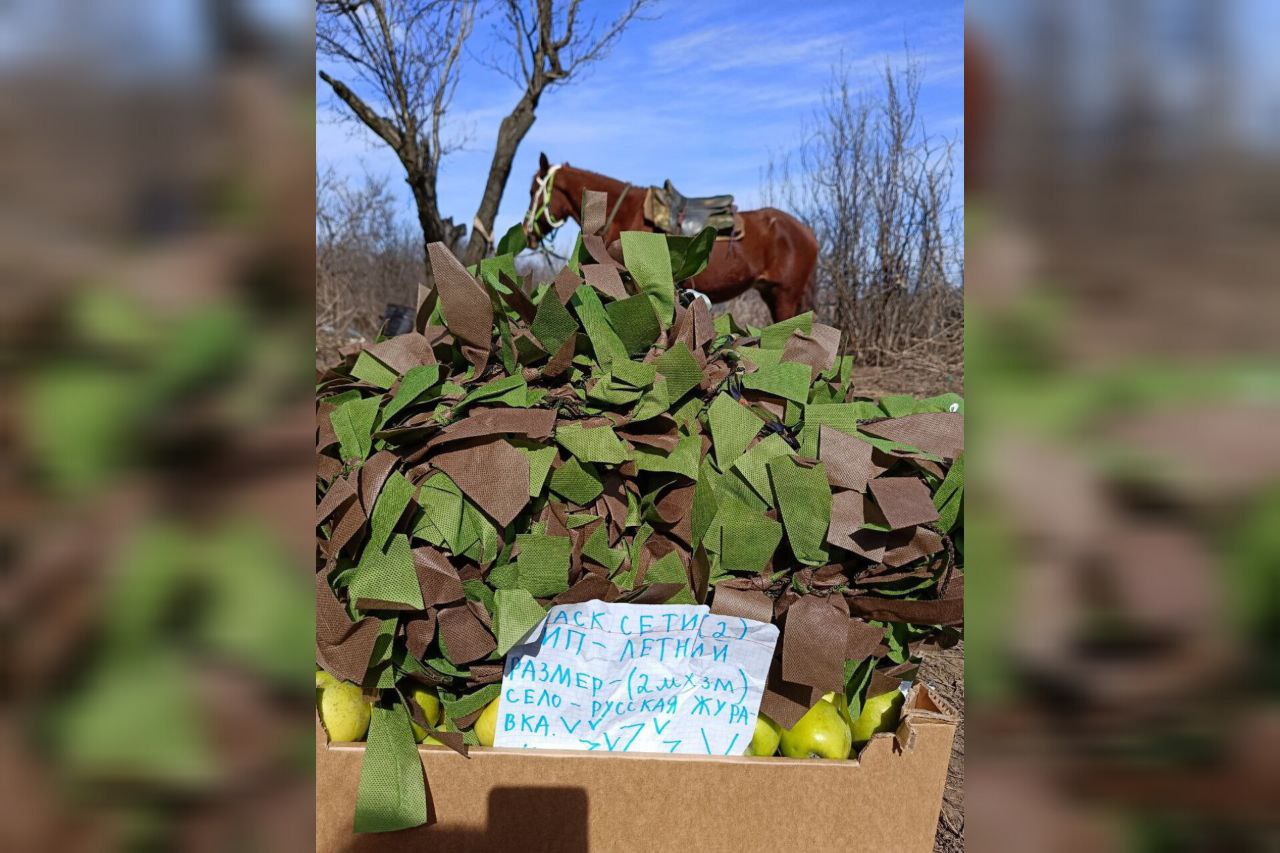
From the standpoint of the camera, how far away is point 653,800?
1.41m

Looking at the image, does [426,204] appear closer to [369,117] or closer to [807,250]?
[369,117]

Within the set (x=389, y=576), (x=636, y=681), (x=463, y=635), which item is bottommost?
(x=636, y=681)

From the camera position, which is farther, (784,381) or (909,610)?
(784,381)

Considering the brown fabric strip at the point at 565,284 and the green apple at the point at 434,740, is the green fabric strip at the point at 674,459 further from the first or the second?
the green apple at the point at 434,740

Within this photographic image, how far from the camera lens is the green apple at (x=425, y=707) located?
1.41m

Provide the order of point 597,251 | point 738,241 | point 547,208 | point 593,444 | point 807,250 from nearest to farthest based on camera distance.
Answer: point 593,444
point 597,251
point 547,208
point 738,241
point 807,250

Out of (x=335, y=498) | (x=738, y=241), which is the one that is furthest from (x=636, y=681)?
(x=738, y=241)

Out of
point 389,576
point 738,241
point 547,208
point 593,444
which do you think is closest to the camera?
point 389,576

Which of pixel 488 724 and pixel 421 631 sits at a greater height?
pixel 421 631

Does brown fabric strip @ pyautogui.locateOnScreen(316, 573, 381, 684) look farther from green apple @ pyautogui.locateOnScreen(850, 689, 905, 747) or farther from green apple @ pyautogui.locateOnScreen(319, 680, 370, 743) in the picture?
green apple @ pyautogui.locateOnScreen(850, 689, 905, 747)
